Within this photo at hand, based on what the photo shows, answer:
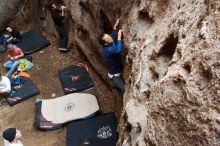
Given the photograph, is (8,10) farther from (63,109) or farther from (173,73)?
(173,73)

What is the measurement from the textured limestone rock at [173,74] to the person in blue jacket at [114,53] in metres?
0.37

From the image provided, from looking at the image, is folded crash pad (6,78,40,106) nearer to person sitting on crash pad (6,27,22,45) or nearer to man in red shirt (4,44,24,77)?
man in red shirt (4,44,24,77)

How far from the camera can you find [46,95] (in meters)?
11.0

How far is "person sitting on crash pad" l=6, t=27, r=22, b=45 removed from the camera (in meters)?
13.0

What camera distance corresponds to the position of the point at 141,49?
262 inches

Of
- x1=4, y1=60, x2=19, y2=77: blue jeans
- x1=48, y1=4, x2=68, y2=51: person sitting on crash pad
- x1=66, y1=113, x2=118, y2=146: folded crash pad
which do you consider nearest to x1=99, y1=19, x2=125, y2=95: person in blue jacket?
x1=66, y1=113, x2=118, y2=146: folded crash pad

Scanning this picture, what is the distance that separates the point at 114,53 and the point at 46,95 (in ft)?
11.2

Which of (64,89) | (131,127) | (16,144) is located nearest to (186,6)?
(131,127)

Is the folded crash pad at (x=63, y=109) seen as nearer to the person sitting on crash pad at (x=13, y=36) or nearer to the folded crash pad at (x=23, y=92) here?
the folded crash pad at (x=23, y=92)

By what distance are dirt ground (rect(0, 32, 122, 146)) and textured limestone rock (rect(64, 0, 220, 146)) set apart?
2631 millimetres

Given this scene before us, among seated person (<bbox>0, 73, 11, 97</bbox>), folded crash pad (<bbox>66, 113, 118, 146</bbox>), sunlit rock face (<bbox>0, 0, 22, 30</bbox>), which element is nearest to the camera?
folded crash pad (<bbox>66, 113, 118, 146</bbox>)

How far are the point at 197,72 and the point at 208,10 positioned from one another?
0.90 m

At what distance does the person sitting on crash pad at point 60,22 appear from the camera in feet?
39.5

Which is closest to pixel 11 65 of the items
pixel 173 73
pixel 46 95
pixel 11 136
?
pixel 46 95
